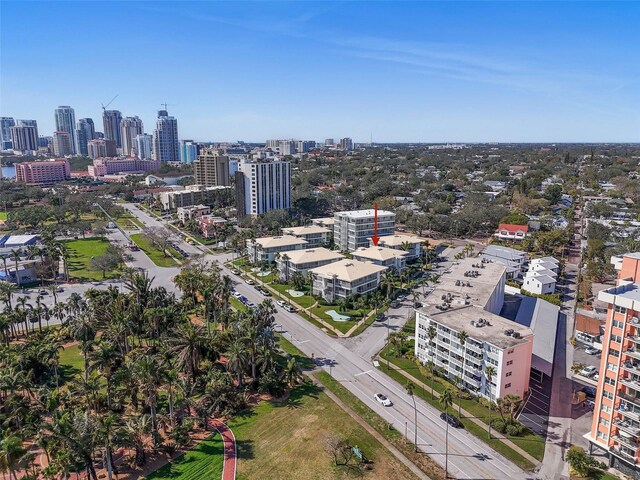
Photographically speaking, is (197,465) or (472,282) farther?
(472,282)

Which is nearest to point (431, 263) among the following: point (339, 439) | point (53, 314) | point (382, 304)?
point (382, 304)

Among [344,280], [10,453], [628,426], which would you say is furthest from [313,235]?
[10,453]

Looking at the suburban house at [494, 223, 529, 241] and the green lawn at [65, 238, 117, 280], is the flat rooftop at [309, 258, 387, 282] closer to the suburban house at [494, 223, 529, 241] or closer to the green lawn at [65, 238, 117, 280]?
the green lawn at [65, 238, 117, 280]

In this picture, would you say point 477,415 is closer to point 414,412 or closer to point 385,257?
point 414,412

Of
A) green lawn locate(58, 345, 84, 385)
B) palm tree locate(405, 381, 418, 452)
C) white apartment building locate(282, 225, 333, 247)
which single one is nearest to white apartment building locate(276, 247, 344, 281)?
white apartment building locate(282, 225, 333, 247)

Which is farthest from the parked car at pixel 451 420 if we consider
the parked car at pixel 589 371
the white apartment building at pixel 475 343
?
the parked car at pixel 589 371

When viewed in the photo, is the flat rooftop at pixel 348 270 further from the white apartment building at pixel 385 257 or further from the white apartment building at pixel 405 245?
the white apartment building at pixel 405 245
